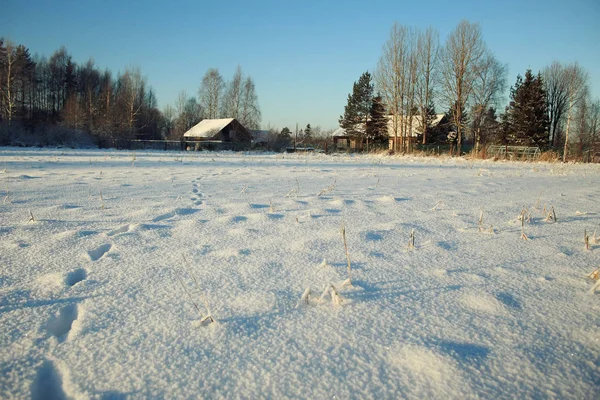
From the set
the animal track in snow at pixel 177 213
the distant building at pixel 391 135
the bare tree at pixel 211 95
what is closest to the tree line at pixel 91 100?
the bare tree at pixel 211 95

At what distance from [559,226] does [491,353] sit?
7.06 feet

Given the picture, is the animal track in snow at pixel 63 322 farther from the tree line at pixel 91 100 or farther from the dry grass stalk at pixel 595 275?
the tree line at pixel 91 100

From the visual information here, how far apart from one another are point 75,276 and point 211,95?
133ft

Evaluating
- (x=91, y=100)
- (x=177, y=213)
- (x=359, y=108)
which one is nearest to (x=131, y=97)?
(x=91, y=100)

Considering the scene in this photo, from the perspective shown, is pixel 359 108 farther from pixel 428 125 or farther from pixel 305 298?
pixel 305 298

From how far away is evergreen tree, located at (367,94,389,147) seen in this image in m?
33.1

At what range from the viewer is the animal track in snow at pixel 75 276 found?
1514mm

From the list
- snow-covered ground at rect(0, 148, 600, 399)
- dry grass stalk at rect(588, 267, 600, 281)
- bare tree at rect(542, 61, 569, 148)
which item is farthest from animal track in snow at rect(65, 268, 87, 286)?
bare tree at rect(542, 61, 569, 148)

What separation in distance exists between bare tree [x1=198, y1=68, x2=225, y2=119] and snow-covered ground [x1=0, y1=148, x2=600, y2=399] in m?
39.0

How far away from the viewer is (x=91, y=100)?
36375 mm

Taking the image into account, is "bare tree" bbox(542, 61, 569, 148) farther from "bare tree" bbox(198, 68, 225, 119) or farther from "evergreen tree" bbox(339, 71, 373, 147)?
"bare tree" bbox(198, 68, 225, 119)

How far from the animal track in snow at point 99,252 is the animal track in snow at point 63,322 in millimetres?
576

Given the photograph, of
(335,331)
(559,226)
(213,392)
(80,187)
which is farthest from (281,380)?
(80,187)

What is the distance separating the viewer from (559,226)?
258cm
